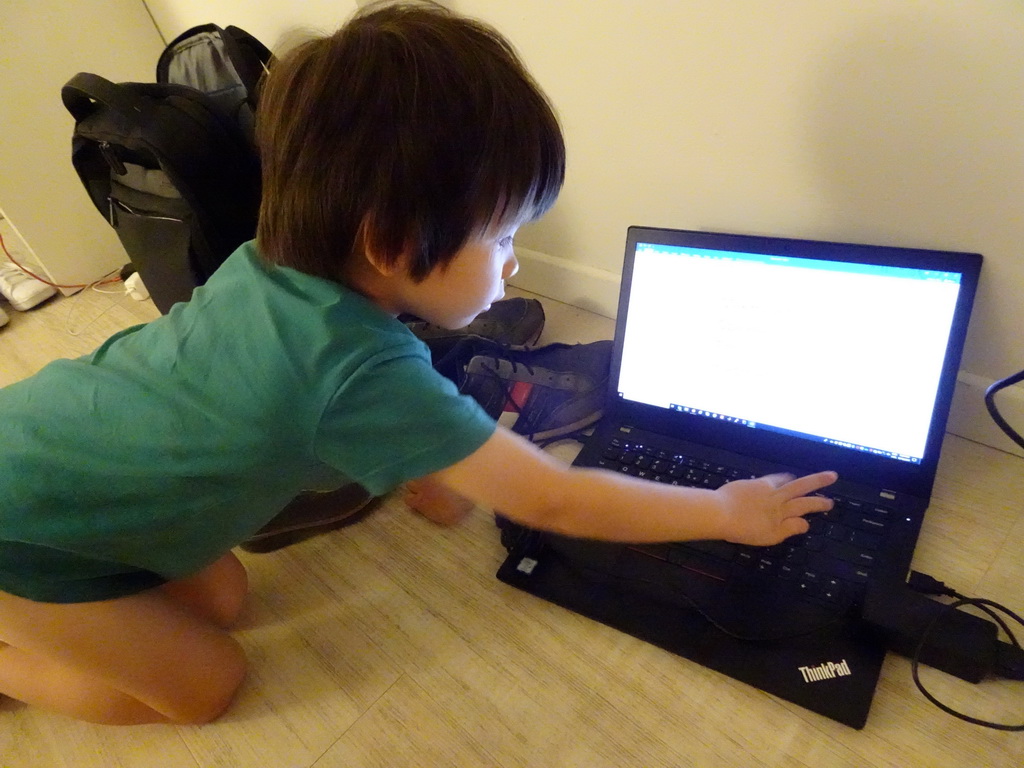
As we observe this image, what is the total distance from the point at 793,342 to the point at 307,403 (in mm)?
475

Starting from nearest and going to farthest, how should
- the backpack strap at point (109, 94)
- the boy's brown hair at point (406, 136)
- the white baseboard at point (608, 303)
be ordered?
the boy's brown hair at point (406, 136)
the white baseboard at point (608, 303)
the backpack strap at point (109, 94)

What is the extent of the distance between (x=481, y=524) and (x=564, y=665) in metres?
0.20

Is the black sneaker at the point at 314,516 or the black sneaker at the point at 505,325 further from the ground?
the black sneaker at the point at 505,325

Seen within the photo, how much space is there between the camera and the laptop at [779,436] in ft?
1.81

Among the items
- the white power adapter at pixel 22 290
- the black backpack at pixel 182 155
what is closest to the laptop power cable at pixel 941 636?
the black backpack at pixel 182 155

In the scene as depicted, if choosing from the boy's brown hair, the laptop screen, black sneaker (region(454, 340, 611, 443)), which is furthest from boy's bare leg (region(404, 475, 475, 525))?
the boy's brown hair

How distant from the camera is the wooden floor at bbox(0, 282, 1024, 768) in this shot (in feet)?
1.67

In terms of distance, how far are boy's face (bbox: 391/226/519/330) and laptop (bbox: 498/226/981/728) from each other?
0.73 feet

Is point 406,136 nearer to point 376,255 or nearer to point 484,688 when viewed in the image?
point 376,255

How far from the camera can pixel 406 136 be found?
43cm

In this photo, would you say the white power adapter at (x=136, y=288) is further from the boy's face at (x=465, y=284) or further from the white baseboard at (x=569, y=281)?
the boy's face at (x=465, y=284)

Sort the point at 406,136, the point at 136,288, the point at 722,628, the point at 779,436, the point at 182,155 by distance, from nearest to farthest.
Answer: the point at 406,136 → the point at 722,628 → the point at 779,436 → the point at 182,155 → the point at 136,288

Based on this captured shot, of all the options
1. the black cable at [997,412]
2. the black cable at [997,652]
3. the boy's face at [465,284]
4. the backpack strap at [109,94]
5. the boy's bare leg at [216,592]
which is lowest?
the boy's bare leg at [216,592]

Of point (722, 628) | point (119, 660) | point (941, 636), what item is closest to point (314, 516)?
point (119, 660)
